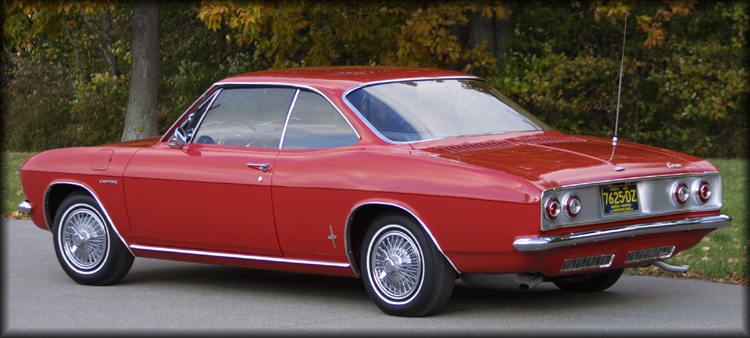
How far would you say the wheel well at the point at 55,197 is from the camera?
912 centimetres

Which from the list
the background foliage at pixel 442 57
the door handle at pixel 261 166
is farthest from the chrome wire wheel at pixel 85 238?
the background foliage at pixel 442 57

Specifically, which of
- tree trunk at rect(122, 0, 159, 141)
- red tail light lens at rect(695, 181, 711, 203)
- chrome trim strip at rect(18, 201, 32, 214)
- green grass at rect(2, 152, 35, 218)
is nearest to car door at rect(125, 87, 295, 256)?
chrome trim strip at rect(18, 201, 32, 214)

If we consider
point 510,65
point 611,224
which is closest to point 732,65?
point 510,65

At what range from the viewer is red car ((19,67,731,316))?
679 centimetres

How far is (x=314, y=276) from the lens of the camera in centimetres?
922

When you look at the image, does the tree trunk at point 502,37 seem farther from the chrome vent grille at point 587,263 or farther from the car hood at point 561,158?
the chrome vent grille at point 587,263

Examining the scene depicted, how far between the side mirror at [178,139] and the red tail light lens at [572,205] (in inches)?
118

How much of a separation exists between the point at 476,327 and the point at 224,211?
202cm

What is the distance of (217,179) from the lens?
26.3ft

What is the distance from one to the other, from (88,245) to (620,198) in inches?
158

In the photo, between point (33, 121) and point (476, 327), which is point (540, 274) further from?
point (33, 121)

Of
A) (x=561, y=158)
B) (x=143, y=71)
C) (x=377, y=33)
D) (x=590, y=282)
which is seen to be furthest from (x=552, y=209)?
(x=377, y=33)

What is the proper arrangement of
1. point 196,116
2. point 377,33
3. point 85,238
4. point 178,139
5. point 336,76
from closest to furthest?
point 336,76, point 178,139, point 196,116, point 85,238, point 377,33

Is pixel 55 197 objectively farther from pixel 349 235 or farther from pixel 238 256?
pixel 349 235
